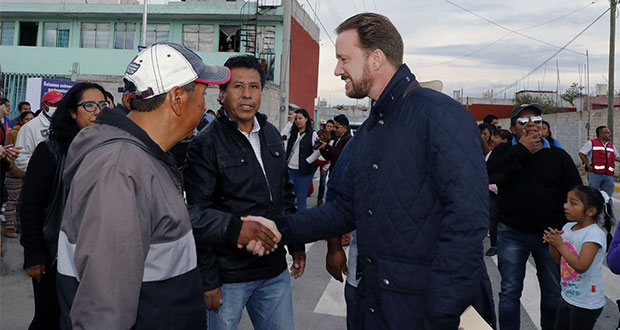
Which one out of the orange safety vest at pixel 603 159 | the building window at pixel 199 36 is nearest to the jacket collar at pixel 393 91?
the orange safety vest at pixel 603 159

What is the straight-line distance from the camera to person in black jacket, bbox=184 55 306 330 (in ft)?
9.71

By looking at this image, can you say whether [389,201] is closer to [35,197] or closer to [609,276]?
[35,197]

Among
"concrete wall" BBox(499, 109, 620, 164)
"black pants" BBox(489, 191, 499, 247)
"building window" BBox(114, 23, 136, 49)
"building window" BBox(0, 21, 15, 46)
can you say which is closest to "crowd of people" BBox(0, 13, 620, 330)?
"black pants" BBox(489, 191, 499, 247)

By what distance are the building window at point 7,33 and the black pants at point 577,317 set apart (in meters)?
41.4

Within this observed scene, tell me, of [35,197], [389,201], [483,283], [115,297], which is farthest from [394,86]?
[35,197]

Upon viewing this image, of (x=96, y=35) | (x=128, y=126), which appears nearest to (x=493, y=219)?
(x=128, y=126)

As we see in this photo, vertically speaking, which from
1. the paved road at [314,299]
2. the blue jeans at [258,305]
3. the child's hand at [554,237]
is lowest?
the paved road at [314,299]

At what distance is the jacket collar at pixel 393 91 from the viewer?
7.97ft

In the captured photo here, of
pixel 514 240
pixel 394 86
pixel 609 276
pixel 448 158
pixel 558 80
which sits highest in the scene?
pixel 558 80

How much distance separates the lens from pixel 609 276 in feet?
22.2

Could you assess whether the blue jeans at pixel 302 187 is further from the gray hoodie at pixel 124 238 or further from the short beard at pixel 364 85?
the gray hoodie at pixel 124 238

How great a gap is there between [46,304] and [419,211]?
2714 mm

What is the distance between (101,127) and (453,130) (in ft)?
4.86

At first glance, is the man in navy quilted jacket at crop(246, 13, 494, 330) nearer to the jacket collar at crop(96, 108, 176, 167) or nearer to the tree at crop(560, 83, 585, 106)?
the jacket collar at crop(96, 108, 176, 167)
